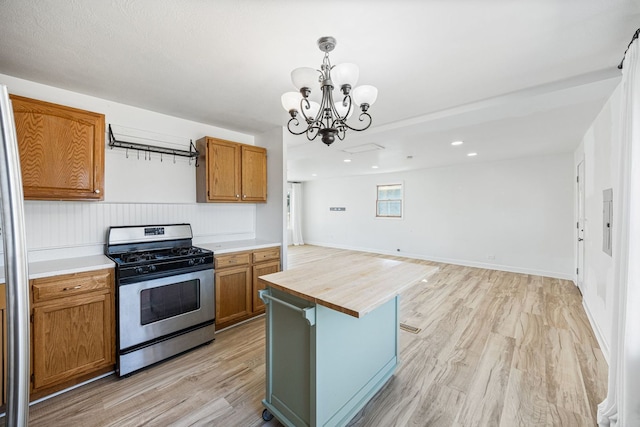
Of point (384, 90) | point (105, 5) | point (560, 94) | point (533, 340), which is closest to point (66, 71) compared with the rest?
point (105, 5)

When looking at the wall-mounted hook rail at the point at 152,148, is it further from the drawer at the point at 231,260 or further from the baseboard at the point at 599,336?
the baseboard at the point at 599,336

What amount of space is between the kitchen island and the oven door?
47.4 inches

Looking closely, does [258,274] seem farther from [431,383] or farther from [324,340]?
[431,383]

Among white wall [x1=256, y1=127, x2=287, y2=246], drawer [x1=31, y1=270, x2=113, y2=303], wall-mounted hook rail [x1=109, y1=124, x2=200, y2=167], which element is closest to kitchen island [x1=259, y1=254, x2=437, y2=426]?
drawer [x1=31, y1=270, x2=113, y2=303]

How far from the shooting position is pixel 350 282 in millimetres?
1691

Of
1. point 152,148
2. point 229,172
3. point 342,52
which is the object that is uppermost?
point 342,52

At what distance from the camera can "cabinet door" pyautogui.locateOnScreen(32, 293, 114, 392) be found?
189 cm

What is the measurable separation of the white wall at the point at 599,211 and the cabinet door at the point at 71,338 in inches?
161

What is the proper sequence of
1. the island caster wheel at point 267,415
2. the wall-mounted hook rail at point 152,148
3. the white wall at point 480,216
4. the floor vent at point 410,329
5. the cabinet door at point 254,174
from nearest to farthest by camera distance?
the island caster wheel at point 267,415
the wall-mounted hook rail at point 152,148
the floor vent at point 410,329
the cabinet door at point 254,174
the white wall at point 480,216

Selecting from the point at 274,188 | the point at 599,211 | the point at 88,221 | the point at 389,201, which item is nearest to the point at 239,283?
the point at 274,188

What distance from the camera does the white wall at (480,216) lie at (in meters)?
5.09

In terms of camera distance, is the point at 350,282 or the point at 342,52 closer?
the point at 350,282

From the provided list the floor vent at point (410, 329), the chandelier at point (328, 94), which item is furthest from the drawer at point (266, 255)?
the chandelier at point (328, 94)

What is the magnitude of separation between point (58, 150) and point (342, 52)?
7.82 ft
